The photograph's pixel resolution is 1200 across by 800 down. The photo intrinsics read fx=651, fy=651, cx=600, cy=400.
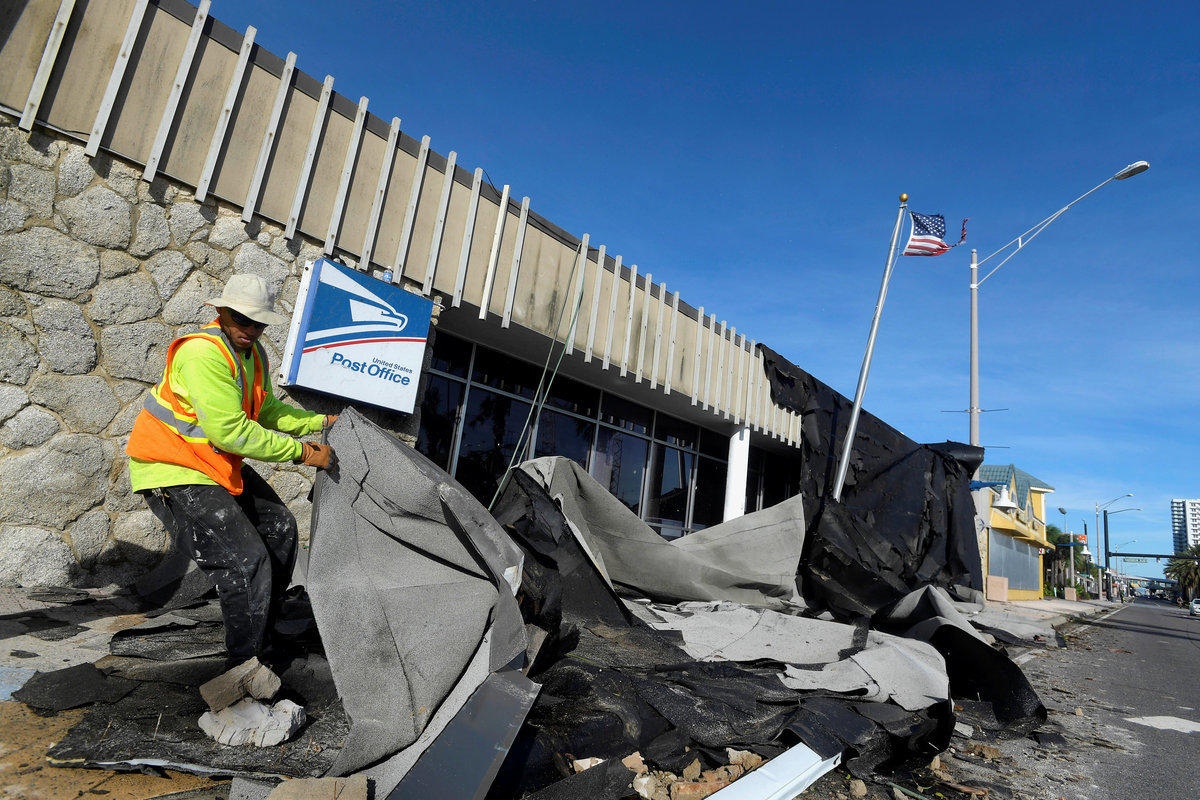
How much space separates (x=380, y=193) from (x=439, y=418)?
2773 mm

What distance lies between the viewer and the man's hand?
2.81m

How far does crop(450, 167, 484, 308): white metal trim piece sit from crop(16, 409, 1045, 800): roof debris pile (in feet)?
9.48

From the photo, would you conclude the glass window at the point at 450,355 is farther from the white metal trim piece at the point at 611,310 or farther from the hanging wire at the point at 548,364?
the white metal trim piece at the point at 611,310

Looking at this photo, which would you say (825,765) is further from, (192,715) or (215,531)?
(215,531)

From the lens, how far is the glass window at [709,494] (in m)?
12.2

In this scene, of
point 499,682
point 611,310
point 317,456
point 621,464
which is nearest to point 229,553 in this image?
point 317,456

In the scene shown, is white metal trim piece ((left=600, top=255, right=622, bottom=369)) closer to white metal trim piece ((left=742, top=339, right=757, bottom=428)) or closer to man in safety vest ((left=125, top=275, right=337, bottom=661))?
white metal trim piece ((left=742, top=339, right=757, bottom=428))

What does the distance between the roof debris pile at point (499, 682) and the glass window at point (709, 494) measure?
734 cm

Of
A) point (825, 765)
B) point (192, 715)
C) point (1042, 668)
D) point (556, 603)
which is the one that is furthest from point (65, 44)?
point (1042, 668)

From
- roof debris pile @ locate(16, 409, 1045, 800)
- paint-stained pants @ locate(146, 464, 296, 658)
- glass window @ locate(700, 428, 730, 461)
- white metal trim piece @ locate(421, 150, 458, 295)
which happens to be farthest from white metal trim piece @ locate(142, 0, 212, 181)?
glass window @ locate(700, 428, 730, 461)

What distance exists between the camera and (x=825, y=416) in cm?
1187

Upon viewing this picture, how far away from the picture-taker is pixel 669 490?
11.6 metres

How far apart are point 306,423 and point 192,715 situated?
1404 mm

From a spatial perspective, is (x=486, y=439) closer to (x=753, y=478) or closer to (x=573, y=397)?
(x=573, y=397)
